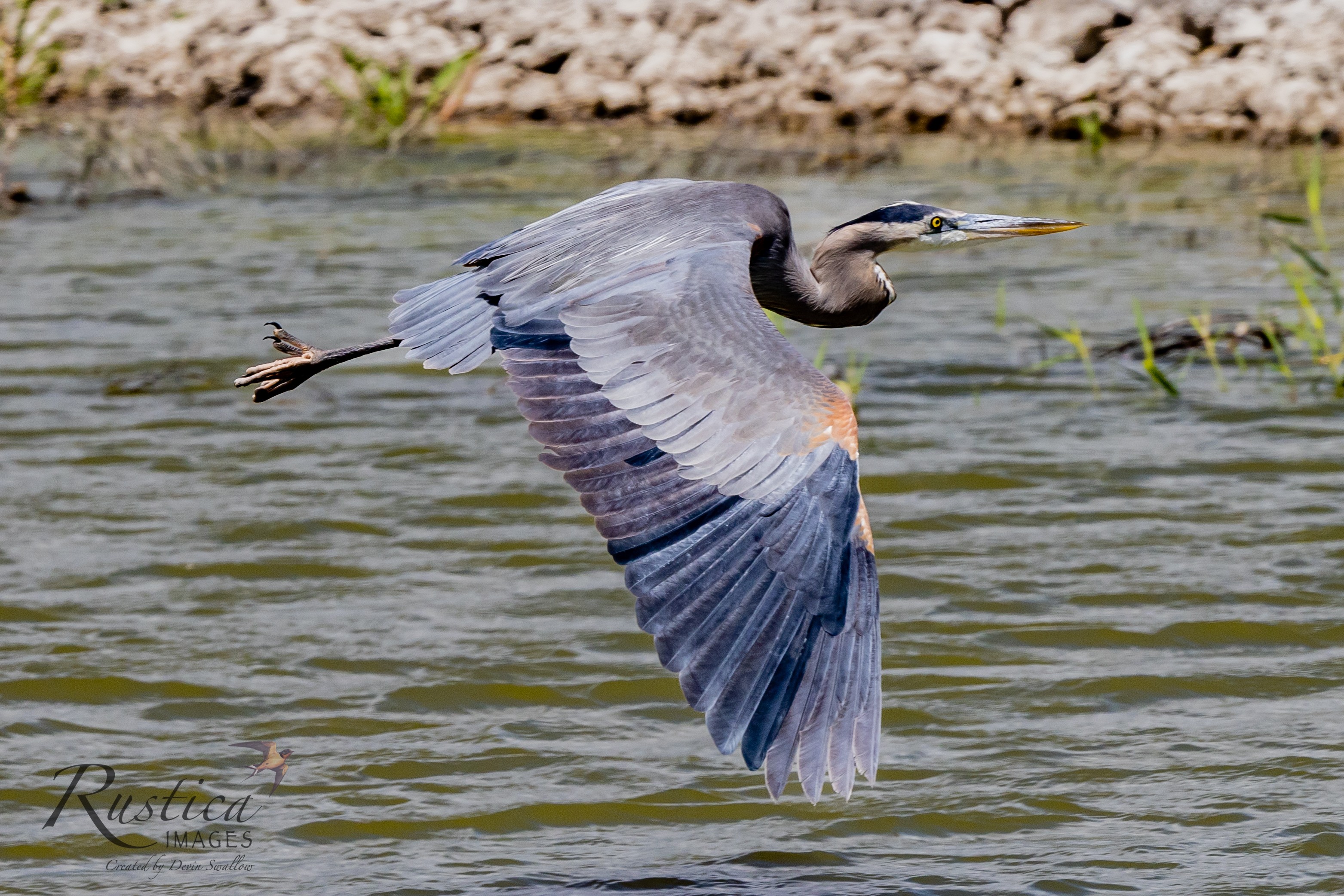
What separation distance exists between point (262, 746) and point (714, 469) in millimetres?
1633

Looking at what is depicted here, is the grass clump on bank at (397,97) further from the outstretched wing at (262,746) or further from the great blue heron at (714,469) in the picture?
the great blue heron at (714,469)

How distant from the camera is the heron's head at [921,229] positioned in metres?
5.14

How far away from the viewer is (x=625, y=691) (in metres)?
5.18

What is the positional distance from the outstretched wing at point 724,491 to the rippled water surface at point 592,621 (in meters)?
0.66

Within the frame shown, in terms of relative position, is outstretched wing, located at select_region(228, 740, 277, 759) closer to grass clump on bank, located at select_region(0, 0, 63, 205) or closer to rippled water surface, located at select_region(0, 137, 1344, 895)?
rippled water surface, located at select_region(0, 137, 1344, 895)

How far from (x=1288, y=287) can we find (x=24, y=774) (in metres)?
6.47

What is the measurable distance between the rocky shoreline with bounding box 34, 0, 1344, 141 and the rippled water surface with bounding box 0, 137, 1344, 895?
13.1 feet

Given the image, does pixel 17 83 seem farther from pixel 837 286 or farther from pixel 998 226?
pixel 998 226

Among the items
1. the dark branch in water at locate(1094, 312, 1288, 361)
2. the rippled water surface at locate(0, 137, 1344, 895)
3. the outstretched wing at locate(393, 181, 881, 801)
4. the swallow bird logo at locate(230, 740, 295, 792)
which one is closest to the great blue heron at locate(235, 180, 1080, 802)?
the outstretched wing at locate(393, 181, 881, 801)

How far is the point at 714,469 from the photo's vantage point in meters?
3.76

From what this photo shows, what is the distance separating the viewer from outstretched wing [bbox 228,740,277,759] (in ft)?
15.6

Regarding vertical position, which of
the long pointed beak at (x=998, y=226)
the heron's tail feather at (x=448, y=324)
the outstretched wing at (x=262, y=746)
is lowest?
the outstretched wing at (x=262, y=746)

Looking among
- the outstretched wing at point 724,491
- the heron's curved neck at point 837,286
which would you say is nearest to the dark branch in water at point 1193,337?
the heron's curved neck at point 837,286

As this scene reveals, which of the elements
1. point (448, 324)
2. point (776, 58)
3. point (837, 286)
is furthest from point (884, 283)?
point (776, 58)
